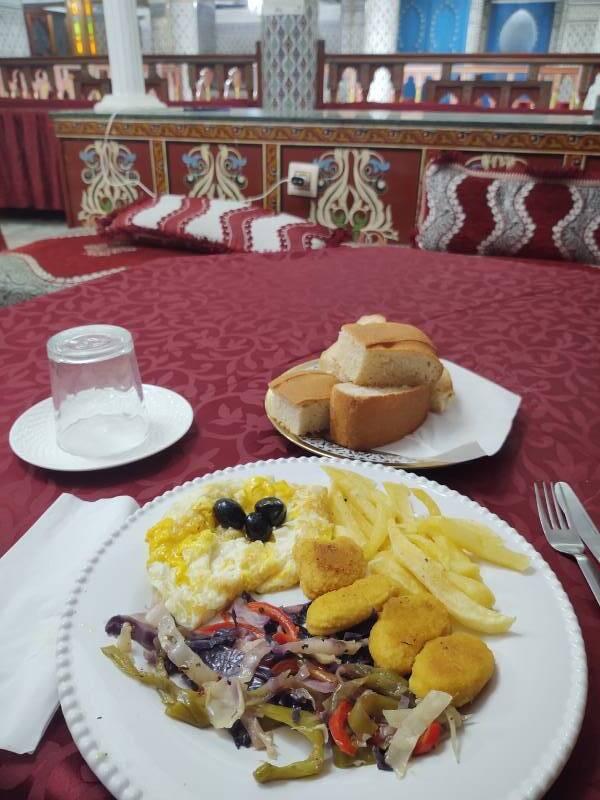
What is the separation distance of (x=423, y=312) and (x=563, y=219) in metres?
1.28

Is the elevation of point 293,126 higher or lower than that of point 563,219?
higher

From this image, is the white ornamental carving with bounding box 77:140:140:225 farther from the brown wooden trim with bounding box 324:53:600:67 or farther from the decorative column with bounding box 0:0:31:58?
the decorative column with bounding box 0:0:31:58

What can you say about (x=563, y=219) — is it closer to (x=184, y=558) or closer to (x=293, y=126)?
(x=293, y=126)

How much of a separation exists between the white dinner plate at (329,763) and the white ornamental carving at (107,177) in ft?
11.0

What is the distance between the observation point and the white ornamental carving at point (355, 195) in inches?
121

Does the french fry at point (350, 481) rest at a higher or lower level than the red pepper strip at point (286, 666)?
higher

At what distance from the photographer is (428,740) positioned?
0.43 m

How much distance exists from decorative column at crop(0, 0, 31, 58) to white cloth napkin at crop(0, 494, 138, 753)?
1151 centimetres

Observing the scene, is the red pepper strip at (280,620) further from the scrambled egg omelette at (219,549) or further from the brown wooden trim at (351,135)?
the brown wooden trim at (351,135)

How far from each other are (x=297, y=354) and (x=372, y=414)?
38 cm

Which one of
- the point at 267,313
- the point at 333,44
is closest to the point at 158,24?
the point at 333,44

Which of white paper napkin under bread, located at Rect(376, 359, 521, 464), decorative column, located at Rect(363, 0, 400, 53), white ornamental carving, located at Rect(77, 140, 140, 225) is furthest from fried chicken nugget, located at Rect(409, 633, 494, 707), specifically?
decorative column, located at Rect(363, 0, 400, 53)

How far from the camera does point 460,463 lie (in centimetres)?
81

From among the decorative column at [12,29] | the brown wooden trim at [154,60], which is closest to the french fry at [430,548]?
the brown wooden trim at [154,60]
